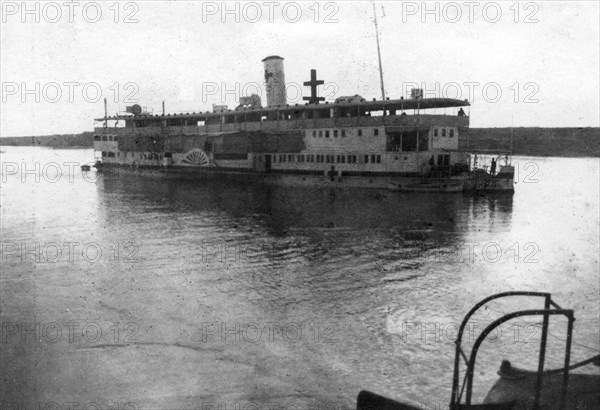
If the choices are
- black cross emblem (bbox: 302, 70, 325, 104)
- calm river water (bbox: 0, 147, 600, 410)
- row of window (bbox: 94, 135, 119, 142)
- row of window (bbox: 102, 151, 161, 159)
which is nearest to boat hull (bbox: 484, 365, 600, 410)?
calm river water (bbox: 0, 147, 600, 410)

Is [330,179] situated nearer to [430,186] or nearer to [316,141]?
[316,141]

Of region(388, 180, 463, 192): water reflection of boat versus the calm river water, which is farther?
region(388, 180, 463, 192): water reflection of boat

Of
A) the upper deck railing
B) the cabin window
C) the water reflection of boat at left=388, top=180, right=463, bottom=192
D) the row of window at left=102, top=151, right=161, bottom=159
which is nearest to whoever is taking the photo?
the water reflection of boat at left=388, top=180, right=463, bottom=192

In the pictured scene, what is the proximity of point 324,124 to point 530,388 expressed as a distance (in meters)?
36.4

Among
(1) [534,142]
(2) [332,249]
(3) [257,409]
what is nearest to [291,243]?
(2) [332,249]

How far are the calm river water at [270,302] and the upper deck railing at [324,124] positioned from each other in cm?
1165

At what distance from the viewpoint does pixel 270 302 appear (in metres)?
13.1

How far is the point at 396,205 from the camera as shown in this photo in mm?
32156

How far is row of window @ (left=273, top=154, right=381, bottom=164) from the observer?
134 feet

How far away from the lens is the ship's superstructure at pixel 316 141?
39.1 metres

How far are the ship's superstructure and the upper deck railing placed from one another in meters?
0.07

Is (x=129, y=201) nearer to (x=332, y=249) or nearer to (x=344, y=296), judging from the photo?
(x=332, y=249)

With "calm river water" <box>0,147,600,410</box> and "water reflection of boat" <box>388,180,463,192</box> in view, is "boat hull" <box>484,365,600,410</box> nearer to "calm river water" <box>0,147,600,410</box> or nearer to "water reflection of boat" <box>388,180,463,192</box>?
"calm river water" <box>0,147,600,410</box>

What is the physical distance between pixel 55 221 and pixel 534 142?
124699 millimetres
